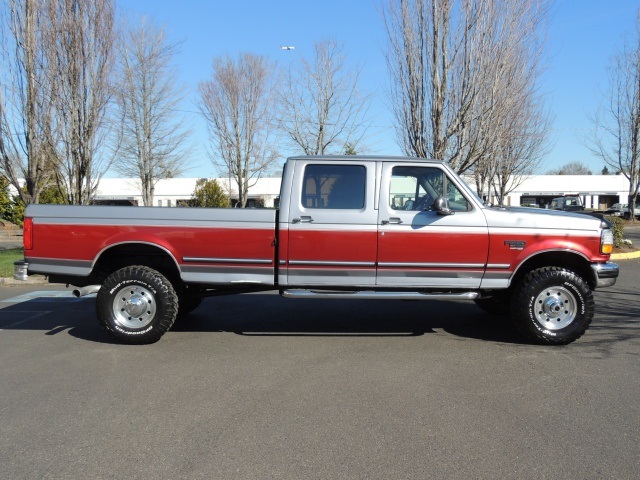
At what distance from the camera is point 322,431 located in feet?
12.3

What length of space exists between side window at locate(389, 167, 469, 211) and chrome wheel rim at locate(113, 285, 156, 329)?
303 cm

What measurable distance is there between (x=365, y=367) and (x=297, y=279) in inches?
52.5

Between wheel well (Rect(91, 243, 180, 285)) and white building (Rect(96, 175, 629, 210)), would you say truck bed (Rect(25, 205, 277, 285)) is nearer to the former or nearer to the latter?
wheel well (Rect(91, 243, 180, 285))

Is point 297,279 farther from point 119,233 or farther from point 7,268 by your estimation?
point 7,268

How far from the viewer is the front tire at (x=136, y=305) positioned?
5898 millimetres

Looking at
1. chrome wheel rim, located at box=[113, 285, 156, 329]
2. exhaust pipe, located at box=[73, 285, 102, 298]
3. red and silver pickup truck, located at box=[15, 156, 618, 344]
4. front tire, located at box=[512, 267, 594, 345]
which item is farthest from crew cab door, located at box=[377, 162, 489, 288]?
exhaust pipe, located at box=[73, 285, 102, 298]

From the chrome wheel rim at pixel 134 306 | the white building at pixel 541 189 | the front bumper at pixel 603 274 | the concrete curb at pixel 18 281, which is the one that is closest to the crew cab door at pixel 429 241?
the front bumper at pixel 603 274

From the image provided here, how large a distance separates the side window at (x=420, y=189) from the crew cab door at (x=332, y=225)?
0.30 m

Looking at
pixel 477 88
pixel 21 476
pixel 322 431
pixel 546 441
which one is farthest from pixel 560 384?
pixel 477 88

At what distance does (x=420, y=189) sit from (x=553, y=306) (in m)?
1.99

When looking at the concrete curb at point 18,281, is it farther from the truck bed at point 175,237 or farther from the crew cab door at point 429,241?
the crew cab door at point 429,241

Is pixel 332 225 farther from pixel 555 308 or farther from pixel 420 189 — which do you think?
pixel 555 308

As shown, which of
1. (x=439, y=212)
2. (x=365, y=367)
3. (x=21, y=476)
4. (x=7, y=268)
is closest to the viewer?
(x=21, y=476)

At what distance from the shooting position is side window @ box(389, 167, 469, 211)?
234 inches
